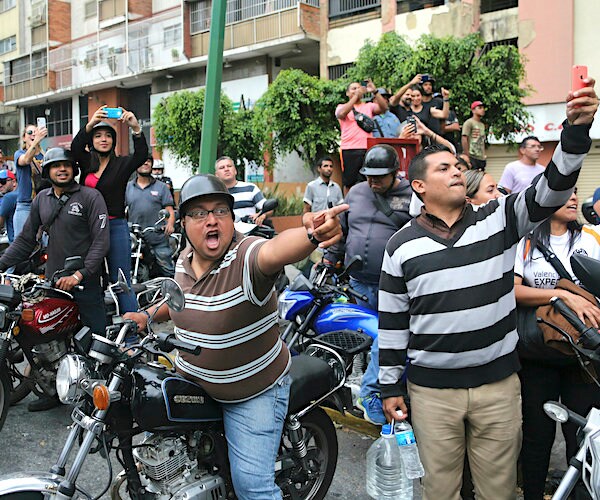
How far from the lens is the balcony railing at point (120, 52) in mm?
30594

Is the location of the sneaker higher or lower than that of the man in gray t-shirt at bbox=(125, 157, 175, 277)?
lower

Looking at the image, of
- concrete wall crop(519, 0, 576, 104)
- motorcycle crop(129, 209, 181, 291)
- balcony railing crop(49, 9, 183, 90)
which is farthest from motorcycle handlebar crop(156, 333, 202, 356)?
balcony railing crop(49, 9, 183, 90)

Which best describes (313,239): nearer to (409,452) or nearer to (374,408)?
(409,452)

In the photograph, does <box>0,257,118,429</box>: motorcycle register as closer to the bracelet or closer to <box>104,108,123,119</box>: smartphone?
<box>104,108,123,119</box>: smartphone

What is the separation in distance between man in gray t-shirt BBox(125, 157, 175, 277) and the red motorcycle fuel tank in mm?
4124

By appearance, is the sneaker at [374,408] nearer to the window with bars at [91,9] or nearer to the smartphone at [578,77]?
the smartphone at [578,77]

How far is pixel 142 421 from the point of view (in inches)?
111

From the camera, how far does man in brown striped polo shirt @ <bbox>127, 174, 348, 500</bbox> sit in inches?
108

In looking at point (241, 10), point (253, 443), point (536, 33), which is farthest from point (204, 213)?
point (241, 10)

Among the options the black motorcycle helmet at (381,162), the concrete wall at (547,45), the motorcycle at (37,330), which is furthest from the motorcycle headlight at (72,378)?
the concrete wall at (547,45)

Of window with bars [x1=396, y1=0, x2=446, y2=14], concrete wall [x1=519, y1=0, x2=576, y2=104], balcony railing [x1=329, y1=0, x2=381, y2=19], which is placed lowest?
concrete wall [x1=519, y1=0, x2=576, y2=104]

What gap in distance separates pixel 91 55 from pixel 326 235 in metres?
36.4

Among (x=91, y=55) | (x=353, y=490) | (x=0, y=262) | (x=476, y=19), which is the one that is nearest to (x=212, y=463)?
(x=353, y=490)

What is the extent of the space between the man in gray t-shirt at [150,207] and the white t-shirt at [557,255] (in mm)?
6503
